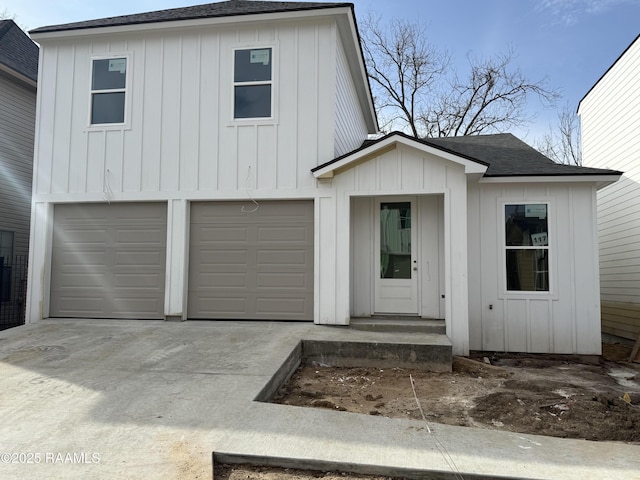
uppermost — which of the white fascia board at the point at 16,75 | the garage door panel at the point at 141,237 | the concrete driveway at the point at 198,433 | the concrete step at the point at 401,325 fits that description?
the white fascia board at the point at 16,75

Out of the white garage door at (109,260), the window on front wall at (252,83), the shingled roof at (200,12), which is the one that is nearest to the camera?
the shingled roof at (200,12)

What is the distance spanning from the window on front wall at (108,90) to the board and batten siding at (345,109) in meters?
4.04

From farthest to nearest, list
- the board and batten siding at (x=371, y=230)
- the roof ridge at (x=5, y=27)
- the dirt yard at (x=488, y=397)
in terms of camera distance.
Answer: the roof ridge at (x=5, y=27) → the board and batten siding at (x=371, y=230) → the dirt yard at (x=488, y=397)

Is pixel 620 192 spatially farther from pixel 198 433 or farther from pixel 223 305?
pixel 198 433

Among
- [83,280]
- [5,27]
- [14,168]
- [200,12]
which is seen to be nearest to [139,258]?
[83,280]

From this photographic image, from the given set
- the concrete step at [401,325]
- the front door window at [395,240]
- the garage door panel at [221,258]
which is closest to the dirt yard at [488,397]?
the concrete step at [401,325]

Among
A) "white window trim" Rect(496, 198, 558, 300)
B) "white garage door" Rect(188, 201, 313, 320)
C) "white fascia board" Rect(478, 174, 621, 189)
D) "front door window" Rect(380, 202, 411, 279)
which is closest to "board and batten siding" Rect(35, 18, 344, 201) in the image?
"white garage door" Rect(188, 201, 313, 320)

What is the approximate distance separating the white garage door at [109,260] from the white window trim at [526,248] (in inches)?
236

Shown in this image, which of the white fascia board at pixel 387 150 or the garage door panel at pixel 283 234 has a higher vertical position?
the white fascia board at pixel 387 150

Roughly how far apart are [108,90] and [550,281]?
28.7 ft

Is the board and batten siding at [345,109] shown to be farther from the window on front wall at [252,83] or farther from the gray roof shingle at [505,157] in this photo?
the window on front wall at [252,83]

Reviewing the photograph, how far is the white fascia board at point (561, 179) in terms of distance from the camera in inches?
268

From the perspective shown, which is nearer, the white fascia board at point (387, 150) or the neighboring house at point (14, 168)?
the white fascia board at point (387, 150)

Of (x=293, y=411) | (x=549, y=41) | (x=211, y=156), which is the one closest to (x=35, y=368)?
(x=293, y=411)
